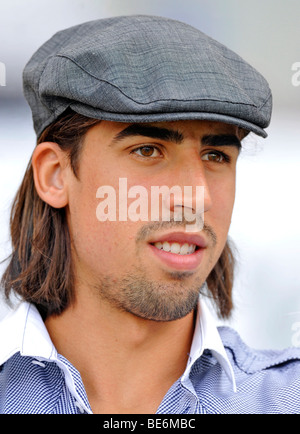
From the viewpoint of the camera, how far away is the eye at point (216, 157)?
1612 millimetres

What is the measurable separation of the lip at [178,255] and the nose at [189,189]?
0.05m

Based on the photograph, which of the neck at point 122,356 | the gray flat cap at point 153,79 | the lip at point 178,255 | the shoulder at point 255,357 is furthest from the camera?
the shoulder at point 255,357

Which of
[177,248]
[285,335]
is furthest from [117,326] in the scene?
[285,335]

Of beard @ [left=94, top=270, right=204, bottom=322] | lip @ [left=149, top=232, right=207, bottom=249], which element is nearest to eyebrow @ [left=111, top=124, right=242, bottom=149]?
lip @ [left=149, top=232, right=207, bottom=249]

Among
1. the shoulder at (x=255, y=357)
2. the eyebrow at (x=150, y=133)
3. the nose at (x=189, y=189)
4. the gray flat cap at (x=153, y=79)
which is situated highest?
the gray flat cap at (x=153, y=79)

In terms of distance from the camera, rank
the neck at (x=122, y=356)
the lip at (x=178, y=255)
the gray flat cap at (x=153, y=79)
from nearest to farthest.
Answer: the gray flat cap at (x=153, y=79) → the lip at (x=178, y=255) → the neck at (x=122, y=356)

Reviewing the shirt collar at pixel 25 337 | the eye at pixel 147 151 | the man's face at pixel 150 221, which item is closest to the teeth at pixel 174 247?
the man's face at pixel 150 221

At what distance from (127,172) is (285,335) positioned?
A: 1209 mm

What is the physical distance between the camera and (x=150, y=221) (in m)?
1.51

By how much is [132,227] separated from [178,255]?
0.13 metres

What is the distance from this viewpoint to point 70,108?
5.24 ft

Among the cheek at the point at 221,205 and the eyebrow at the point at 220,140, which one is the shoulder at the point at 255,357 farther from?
the eyebrow at the point at 220,140

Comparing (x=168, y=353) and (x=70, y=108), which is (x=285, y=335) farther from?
(x=70, y=108)
